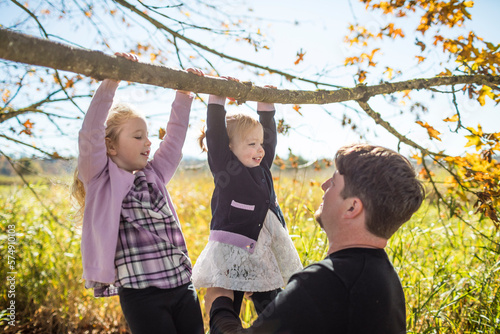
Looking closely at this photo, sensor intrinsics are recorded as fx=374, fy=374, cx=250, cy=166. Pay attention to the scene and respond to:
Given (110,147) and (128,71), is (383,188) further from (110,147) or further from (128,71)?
(110,147)

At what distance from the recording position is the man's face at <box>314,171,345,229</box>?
58.8 inches

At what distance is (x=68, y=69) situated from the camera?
119 cm

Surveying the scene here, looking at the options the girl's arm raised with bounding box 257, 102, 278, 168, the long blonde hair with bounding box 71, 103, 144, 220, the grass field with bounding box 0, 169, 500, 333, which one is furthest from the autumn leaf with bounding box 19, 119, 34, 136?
the girl's arm raised with bounding box 257, 102, 278, 168

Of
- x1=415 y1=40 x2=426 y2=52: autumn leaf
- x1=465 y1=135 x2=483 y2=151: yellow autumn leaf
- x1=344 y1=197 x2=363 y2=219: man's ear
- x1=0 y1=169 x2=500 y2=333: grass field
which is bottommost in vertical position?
x1=0 y1=169 x2=500 y2=333: grass field

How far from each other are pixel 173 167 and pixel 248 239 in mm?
574

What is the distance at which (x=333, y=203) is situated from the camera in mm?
1512

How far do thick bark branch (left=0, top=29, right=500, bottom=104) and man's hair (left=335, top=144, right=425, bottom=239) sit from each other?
597 millimetres

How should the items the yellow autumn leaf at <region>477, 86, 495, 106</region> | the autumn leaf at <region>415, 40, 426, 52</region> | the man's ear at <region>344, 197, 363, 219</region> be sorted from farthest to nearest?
Answer: 1. the autumn leaf at <region>415, 40, 426, 52</region>
2. the yellow autumn leaf at <region>477, 86, 495, 106</region>
3. the man's ear at <region>344, 197, 363, 219</region>

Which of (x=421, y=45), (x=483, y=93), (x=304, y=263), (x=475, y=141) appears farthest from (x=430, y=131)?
(x=304, y=263)

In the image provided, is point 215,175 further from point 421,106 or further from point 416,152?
point 421,106

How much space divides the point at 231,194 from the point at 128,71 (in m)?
0.89

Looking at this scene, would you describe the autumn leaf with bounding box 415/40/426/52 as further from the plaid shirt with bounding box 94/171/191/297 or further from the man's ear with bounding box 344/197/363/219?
the plaid shirt with bounding box 94/171/191/297

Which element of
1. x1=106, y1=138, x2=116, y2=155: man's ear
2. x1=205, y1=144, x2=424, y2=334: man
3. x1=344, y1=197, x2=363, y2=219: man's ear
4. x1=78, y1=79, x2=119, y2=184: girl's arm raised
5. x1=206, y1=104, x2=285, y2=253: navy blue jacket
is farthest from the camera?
x1=206, y1=104, x2=285, y2=253: navy blue jacket

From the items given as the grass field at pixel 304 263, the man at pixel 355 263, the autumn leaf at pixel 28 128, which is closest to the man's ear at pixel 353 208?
the man at pixel 355 263
